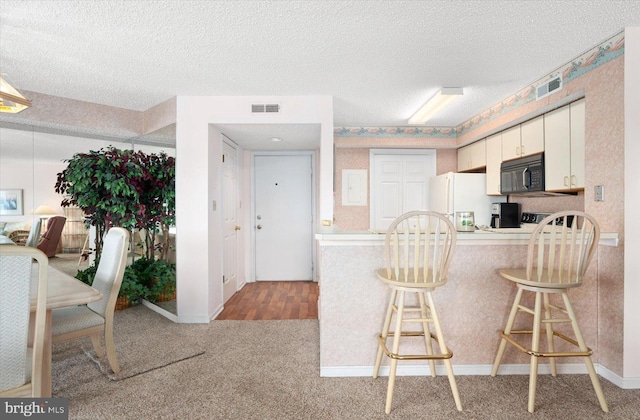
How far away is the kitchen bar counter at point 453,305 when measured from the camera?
220 centimetres

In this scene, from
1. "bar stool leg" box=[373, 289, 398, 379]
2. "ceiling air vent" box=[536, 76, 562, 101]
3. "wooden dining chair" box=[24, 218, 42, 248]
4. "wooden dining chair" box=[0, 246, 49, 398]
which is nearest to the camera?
"wooden dining chair" box=[0, 246, 49, 398]

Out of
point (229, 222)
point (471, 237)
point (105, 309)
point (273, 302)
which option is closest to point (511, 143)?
point (471, 237)

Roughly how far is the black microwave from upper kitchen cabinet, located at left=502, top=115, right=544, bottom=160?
0.07 meters

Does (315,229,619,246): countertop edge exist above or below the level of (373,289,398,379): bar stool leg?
above

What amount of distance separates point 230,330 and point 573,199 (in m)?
3.36

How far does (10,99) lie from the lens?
193 cm

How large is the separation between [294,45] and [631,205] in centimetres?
238

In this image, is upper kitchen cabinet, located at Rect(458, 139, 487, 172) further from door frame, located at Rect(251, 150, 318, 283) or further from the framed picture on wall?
the framed picture on wall

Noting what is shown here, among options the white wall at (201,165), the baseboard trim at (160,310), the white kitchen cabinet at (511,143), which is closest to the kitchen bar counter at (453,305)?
the white wall at (201,165)

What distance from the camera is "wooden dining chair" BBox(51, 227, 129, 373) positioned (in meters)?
1.98

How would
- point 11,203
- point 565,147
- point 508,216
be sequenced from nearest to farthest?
point 565,147
point 11,203
point 508,216

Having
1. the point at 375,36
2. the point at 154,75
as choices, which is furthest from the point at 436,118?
the point at 154,75

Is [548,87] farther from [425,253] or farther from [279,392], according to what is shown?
[279,392]

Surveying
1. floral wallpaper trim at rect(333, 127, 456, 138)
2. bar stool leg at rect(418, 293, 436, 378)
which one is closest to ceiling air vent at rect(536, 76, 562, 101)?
floral wallpaper trim at rect(333, 127, 456, 138)
